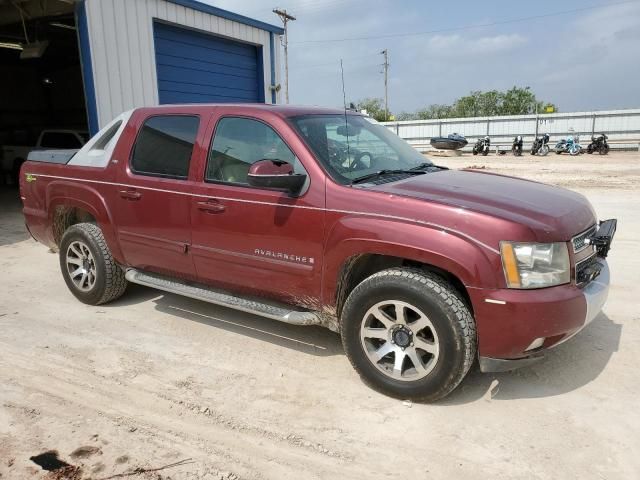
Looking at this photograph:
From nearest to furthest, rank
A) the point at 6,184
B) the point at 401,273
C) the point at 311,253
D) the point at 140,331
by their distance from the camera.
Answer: the point at 401,273 < the point at 311,253 < the point at 140,331 < the point at 6,184

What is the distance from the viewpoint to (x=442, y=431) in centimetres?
295

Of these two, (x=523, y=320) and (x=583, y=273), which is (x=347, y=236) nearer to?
(x=523, y=320)

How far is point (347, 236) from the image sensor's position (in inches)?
130

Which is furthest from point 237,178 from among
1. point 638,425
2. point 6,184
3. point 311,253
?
point 6,184

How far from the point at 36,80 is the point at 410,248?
24.5 metres

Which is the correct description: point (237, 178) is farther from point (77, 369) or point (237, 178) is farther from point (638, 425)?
point (638, 425)

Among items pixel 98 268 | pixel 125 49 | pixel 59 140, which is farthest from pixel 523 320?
pixel 59 140

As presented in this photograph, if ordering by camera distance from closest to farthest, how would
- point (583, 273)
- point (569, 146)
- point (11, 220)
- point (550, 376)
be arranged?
point (583, 273), point (550, 376), point (11, 220), point (569, 146)

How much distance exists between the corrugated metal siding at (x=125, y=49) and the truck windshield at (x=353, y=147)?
6269 millimetres

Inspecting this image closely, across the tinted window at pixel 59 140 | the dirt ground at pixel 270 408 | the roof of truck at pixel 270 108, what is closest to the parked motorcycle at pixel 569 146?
the tinted window at pixel 59 140

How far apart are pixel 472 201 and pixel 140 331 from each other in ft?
9.75

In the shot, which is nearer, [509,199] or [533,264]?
[533,264]

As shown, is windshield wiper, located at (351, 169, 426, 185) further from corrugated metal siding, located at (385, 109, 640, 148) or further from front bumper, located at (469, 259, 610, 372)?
corrugated metal siding, located at (385, 109, 640, 148)

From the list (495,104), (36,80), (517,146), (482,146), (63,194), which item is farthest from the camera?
(495,104)
